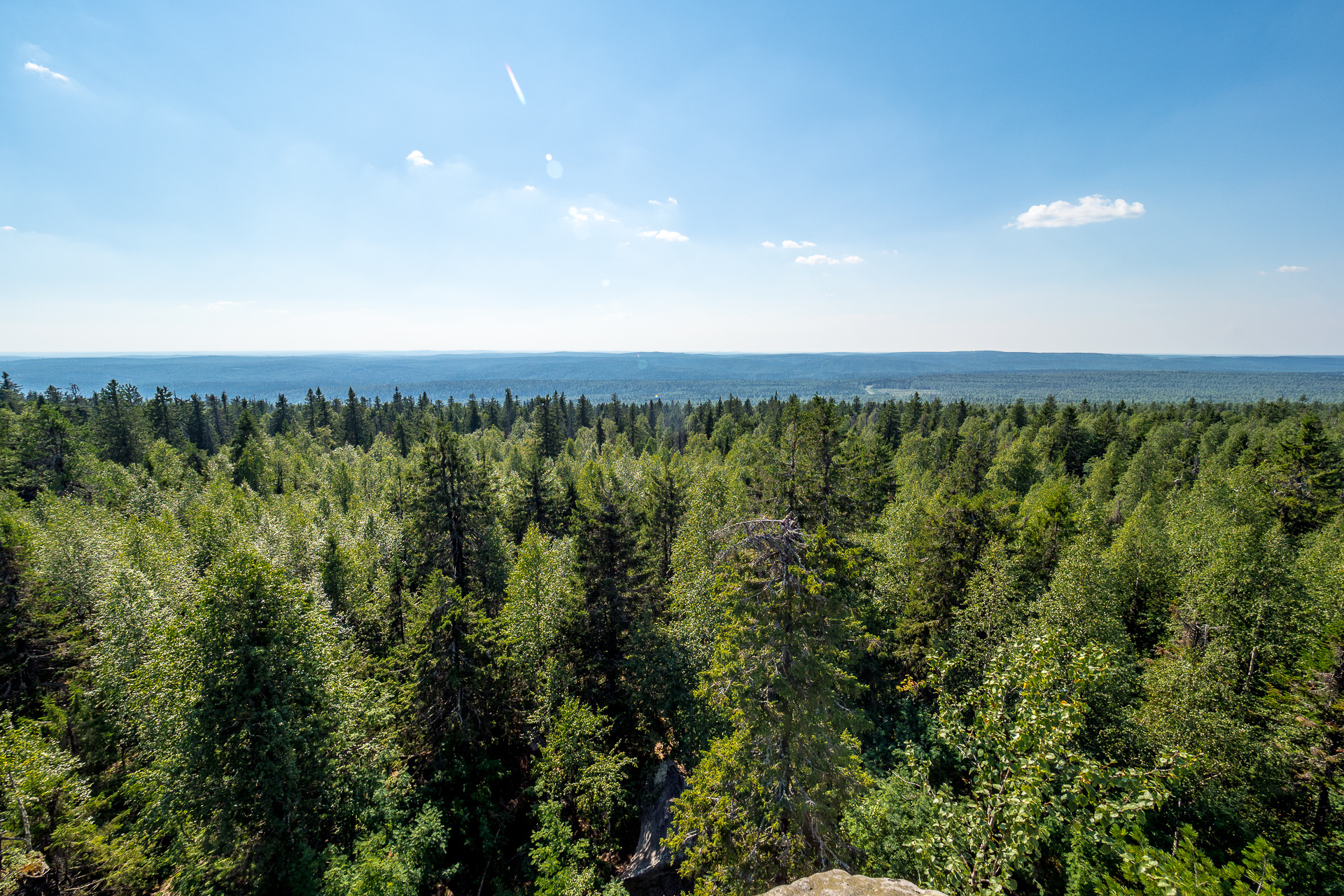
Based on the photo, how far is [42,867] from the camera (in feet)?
46.6

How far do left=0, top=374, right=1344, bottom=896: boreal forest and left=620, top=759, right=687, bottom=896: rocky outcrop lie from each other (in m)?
0.15

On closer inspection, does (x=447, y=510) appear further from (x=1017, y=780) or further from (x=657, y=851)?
(x=1017, y=780)

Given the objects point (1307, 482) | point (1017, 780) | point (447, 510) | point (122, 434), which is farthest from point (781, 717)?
point (122, 434)

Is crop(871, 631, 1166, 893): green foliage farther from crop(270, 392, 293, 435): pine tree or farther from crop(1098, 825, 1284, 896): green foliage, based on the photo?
crop(270, 392, 293, 435): pine tree

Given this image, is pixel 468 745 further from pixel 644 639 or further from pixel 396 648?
pixel 644 639

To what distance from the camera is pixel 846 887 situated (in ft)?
20.7

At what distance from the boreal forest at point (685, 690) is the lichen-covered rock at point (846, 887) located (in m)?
2.73

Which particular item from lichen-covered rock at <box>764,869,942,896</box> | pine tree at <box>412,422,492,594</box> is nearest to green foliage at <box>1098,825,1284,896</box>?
lichen-covered rock at <box>764,869,942,896</box>

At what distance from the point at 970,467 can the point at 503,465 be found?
51001 millimetres

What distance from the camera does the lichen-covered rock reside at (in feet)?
20.2

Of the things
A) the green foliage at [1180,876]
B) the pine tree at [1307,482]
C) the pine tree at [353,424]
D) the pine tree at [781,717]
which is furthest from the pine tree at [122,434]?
the pine tree at [1307,482]

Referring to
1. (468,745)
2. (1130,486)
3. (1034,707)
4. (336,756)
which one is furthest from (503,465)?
(1130,486)

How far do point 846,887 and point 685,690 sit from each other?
1458cm

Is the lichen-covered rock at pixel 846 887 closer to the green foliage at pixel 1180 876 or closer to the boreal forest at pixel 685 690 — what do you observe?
the boreal forest at pixel 685 690
